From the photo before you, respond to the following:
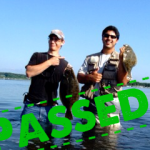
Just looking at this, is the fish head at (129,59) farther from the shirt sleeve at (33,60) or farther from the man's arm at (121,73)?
the shirt sleeve at (33,60)

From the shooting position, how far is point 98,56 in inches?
296

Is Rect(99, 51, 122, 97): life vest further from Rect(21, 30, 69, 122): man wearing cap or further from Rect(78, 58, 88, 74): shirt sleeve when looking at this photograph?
Result: Rect(21, 30, 69, 122): man wearing cap

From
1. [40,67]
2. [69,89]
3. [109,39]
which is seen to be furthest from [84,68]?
[40,67]

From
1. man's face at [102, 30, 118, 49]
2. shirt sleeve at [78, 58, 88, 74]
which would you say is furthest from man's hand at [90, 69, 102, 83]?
man's face at [102, 30, 118, 49]

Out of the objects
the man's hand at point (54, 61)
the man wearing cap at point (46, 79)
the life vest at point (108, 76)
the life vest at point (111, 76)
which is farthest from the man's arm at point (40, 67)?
the life vest at point (111, 76)

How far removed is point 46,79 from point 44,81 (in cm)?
6

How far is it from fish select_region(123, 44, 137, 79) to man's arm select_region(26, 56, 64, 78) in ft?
5.90

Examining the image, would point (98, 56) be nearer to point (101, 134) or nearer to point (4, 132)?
point (101, 134)

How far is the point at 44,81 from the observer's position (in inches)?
237

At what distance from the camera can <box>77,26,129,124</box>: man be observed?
7.15m

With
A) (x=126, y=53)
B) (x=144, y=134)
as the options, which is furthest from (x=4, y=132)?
(x=144, y=134)

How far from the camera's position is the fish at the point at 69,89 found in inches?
246

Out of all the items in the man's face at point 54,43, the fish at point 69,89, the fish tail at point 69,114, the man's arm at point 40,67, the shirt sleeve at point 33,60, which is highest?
the man's face at point 54,43

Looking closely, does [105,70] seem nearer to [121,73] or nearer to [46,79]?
[121,73]
